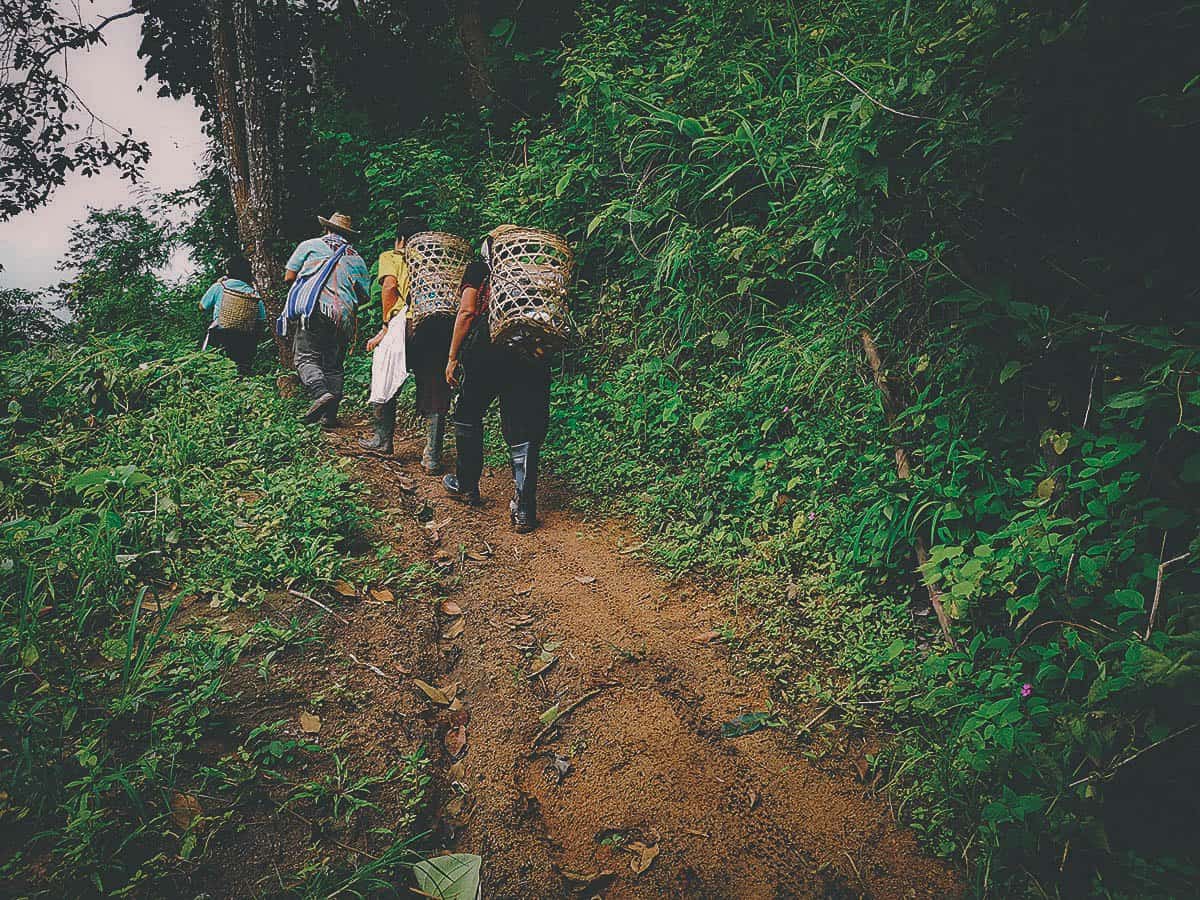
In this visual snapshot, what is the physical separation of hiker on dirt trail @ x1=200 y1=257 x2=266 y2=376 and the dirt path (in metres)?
5.09

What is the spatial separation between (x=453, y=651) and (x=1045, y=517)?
9.68 feet

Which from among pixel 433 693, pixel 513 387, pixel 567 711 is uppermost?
pixel 513 387

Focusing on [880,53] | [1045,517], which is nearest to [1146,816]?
[1045,517]

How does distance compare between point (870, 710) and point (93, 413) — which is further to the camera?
point (93, 413)

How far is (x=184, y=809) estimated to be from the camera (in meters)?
2.24

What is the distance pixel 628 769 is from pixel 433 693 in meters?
1.06

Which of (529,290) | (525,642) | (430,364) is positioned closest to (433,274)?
(430,364)

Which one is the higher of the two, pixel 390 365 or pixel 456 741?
pixel 390 365

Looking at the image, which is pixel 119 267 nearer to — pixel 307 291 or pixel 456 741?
pixel 307 291

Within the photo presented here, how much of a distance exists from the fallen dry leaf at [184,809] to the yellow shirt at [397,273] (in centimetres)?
450

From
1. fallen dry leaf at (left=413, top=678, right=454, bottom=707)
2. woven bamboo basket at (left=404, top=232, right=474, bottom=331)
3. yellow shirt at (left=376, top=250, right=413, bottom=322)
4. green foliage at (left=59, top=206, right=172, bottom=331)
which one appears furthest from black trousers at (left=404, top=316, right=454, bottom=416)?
green foliage at (left=59, top=206, right=172, bottom=331)

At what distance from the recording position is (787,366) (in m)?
4.45

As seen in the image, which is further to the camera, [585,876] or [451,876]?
[585,876]

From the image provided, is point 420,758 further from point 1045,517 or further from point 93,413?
point 93,413
